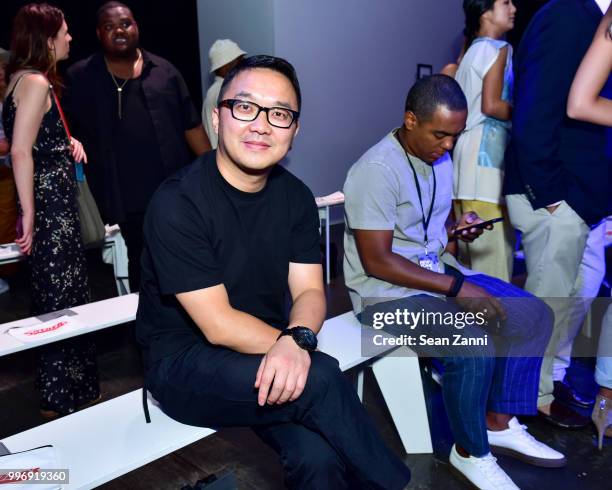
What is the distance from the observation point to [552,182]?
1.97 metres

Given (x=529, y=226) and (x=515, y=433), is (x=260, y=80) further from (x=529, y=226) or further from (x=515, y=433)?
(x=515, y=433)

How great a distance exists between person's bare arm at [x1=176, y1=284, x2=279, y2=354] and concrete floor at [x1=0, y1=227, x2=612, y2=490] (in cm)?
77

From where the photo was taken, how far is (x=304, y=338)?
137 cm

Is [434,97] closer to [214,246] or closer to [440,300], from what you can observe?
[440,300]

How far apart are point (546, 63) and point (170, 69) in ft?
5.39

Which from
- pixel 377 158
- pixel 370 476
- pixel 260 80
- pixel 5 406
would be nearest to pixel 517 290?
pixel 377 158

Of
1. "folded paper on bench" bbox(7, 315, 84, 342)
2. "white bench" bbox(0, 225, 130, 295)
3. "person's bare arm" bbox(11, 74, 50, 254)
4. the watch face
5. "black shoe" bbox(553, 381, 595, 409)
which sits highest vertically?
"person's bare arm" bbox(11, 74, 50, 254)

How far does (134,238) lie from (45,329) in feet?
2.89

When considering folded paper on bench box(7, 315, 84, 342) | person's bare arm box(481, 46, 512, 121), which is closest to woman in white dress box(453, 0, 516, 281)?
person's bare arm box(481, 46, 512, 121)

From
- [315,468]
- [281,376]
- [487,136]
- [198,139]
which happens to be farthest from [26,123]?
[487,136]

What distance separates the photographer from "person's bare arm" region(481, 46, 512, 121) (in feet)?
8.36

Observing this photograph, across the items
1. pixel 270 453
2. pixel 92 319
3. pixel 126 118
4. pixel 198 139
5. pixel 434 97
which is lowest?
pixel 270 453

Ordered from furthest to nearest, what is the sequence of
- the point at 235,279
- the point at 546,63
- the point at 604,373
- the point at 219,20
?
the point at 219,20
the point at 604,373
the point at 546,63
the point at 235,279

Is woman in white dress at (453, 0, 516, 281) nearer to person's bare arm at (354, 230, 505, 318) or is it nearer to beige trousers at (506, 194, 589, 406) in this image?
beige trousers at (506, 194, 589, 406)
